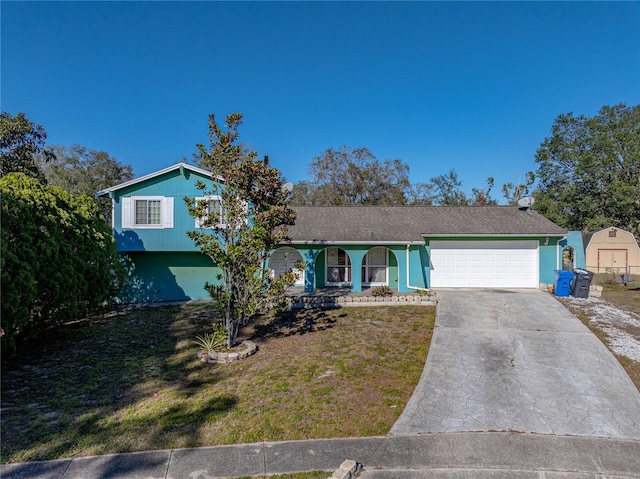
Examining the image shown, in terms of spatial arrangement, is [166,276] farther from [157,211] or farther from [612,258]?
[612,258]

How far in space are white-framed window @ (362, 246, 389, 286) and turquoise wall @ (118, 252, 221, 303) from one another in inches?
267

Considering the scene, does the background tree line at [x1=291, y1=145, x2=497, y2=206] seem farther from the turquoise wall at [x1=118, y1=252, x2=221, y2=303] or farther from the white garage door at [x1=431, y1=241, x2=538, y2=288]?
the turquoise wall at [x1=118, y1=252, x2=221, y2=303]

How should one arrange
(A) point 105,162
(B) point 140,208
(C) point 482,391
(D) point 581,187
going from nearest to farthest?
(C) point 482,391 < (B) point 140,208 < (D) point 581,187 < (A) point 105,162

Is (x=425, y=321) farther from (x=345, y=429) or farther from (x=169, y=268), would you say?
(x=169, y=268)

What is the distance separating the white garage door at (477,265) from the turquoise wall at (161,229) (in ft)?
35.6

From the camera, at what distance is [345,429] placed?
494 cm

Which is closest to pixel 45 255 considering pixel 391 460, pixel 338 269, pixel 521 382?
pixel 391 460

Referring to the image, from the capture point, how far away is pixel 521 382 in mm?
6559

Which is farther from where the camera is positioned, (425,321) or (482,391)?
(425,321)

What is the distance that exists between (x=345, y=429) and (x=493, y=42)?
14913 millimetres

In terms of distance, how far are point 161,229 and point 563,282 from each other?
1670 centimetres

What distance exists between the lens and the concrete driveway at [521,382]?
5168mm

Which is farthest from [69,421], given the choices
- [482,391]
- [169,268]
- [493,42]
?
[493,42]

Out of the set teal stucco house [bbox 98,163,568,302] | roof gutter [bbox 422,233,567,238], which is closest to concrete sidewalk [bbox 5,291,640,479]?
teal stucco house [bbox 98,163,568,302]
